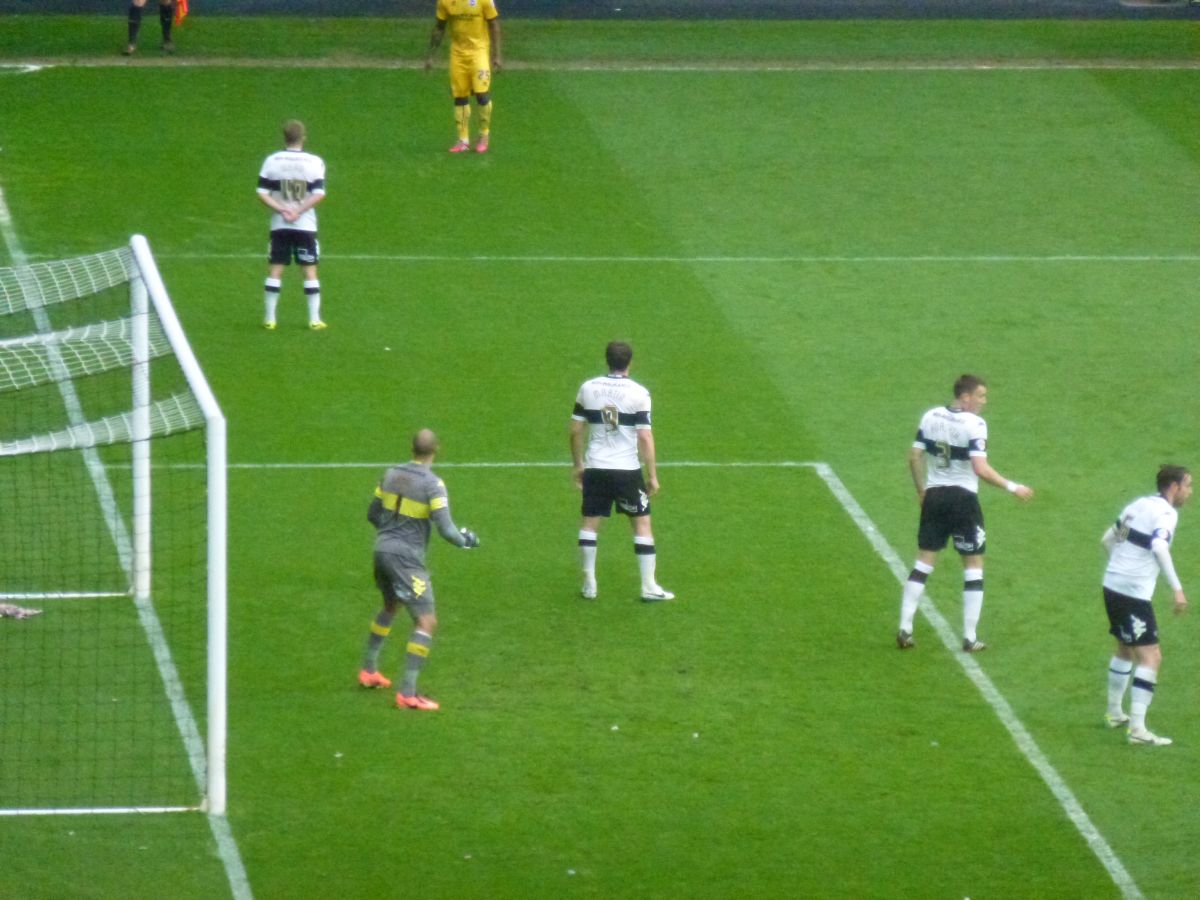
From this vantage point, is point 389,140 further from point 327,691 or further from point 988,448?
point 327,691

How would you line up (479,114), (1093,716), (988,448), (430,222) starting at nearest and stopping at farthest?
(1093,716) → (988,448) → (430,222) → (479,114)

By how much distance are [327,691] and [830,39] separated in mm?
23313

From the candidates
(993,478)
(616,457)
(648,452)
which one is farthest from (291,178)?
(993,478)

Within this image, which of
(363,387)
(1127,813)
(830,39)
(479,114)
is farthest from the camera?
(830,39)

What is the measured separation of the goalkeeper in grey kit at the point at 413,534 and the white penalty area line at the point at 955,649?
3.43 meters

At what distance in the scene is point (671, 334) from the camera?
21234 mm

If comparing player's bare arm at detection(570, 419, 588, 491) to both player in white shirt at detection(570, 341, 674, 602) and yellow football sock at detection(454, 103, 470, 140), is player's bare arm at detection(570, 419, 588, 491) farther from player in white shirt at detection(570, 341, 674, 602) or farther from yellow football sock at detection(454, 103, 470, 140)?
yellow football sock at detection(454, 103, 470, 140)

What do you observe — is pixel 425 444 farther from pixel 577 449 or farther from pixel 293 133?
pixel 293 133

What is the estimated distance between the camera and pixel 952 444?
520 inches

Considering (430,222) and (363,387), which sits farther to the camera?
(430,222)

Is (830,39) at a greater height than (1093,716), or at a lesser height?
greater

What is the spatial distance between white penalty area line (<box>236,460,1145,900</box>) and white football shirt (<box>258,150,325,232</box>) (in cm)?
362

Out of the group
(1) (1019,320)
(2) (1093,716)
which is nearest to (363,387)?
(1) (1019,320)

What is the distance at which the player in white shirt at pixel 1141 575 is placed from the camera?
1198cm
